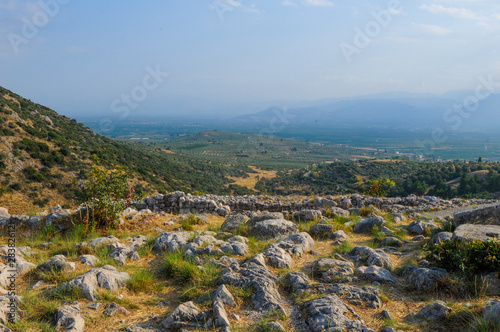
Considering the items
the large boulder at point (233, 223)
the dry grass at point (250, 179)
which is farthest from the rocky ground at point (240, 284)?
the dry grass at point (250, 179)

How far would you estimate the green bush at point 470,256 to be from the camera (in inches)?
175

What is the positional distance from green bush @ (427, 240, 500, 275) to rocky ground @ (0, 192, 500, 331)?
0.50 ft

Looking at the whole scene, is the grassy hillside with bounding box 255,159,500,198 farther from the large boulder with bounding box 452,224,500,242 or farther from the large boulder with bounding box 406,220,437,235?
the large boulder with bounding box 452,224,500,242

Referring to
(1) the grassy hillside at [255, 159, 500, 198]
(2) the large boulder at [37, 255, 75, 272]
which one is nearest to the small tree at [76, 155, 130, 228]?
(2) the large boulder at [37, 255, 75, 272]

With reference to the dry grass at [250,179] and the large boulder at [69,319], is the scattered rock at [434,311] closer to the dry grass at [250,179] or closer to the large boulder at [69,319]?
the large boulder at [69,319]

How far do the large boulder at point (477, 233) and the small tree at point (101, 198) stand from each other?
26.5 feet

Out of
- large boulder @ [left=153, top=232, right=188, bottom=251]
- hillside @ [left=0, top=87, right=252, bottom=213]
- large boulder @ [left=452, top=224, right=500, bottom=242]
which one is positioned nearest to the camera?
large boulder @ [left=452, top=224, right=500, bottom=242]

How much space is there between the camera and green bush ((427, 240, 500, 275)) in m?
4.45

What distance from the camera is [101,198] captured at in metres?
7.43

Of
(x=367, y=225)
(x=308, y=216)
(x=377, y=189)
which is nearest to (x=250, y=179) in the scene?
(x=377, y=189)

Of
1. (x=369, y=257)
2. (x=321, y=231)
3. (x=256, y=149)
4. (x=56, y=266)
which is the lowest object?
(x=256, y=149)

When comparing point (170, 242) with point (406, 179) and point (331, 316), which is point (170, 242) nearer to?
point (331, 316)

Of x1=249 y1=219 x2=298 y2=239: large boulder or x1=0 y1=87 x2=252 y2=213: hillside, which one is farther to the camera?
x1=0 y1=87 x2=252 y2=213: hillside

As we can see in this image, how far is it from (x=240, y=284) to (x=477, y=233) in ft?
16.0
